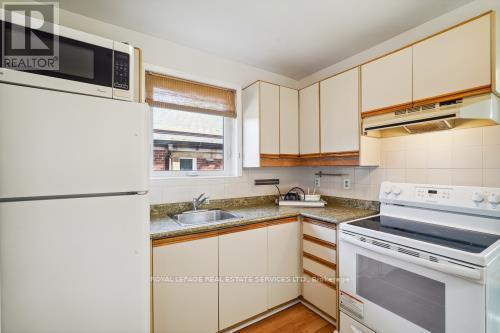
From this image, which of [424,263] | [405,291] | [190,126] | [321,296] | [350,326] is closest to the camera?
[424,263]

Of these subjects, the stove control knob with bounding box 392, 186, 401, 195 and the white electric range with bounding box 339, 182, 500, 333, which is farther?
the stove control knob with bounding box 392, 186, 401, 195

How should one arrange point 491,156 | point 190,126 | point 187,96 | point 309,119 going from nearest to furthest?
point 491,156, point 187,96, point 190,126, point 309,119

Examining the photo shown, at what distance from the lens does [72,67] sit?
3.36 feet

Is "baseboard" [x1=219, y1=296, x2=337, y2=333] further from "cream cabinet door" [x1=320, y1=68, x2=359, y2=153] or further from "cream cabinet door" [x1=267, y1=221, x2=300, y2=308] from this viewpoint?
"cream cabinet door" [x1=320, y1=68, x2=359, y2=153]

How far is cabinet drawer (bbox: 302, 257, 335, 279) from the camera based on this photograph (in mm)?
1828

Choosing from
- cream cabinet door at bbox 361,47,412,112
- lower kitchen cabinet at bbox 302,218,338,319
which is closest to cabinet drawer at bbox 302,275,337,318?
lower kitchen cabinet at bbox 302,218,338,319

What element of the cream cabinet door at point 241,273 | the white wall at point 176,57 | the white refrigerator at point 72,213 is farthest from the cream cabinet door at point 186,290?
the white wall at point 176,57

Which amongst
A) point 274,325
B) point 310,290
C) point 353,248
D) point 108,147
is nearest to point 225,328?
point 274,325

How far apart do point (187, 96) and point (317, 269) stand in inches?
79.2

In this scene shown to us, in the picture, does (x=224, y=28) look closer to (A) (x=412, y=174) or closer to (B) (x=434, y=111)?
(B) (x=434, y=111)

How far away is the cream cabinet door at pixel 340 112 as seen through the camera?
2.00m

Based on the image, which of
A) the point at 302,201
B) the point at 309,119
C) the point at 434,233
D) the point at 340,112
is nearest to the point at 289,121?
the point at 309,119

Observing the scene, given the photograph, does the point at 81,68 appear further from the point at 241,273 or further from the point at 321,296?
the point at 321,296

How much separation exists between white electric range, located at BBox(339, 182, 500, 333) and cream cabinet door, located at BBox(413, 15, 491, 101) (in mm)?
697
